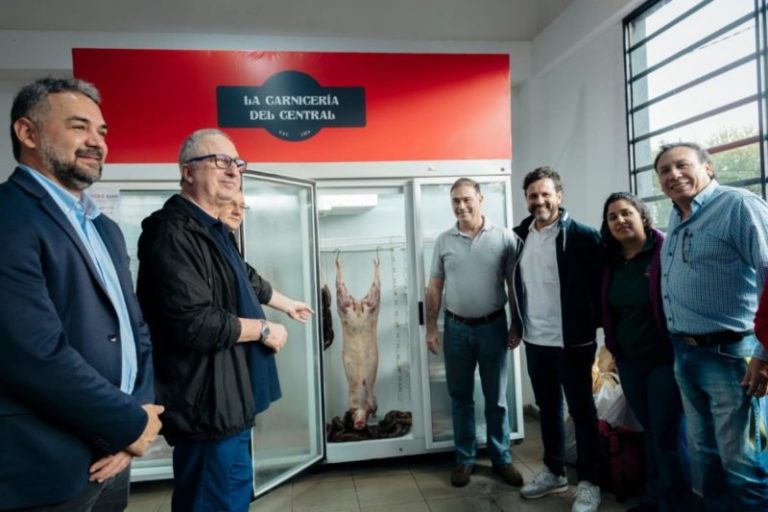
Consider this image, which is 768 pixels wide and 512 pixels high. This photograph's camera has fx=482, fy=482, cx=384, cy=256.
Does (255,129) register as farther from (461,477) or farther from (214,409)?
(461,477)

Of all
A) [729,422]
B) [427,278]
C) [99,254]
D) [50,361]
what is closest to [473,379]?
[427,278]

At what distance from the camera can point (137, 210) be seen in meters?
3.25

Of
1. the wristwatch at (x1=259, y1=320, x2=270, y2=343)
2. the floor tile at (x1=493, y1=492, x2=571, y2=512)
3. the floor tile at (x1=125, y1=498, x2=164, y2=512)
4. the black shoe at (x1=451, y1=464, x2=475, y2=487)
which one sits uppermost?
the wristwatch at (x1=259, y1=320, x2=270, y2=343)

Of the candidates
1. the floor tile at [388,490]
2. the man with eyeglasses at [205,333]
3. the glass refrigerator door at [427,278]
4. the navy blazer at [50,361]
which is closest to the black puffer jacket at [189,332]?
the man with eyeglasses at [205,333]

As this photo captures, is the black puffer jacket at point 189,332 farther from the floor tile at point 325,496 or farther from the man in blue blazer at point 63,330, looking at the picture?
the floor tile at point 325,496

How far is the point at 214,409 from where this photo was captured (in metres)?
1.54

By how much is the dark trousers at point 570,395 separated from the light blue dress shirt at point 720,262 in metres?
0.63

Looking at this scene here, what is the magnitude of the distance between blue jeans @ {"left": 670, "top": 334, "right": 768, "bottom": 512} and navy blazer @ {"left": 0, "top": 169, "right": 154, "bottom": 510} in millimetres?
2037

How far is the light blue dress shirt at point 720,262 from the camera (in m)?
1.81

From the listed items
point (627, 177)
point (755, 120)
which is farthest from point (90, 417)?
point (627, 177)

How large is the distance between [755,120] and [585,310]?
4.31 feet

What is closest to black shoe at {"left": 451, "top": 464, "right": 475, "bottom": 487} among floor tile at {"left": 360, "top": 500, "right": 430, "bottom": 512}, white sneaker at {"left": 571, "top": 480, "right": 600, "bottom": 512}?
floor tile at {"left": 360, "top": 500, "right": 430, "bottom": 512}

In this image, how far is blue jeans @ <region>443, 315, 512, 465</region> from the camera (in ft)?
9.68

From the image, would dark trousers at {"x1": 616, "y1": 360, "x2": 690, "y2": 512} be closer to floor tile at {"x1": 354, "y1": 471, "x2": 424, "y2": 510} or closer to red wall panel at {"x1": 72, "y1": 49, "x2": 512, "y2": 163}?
floor tile at {"x1": 354, "y1": 471, "x2": 424, "y2": 510}
